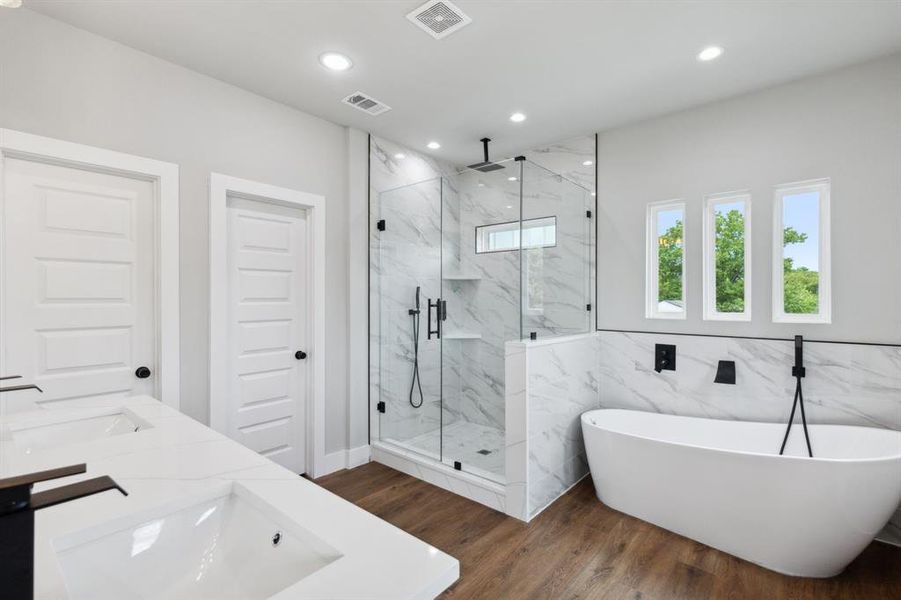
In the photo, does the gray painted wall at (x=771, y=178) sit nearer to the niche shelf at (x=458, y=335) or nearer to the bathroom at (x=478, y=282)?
the bathroom at (x=478, y=282)

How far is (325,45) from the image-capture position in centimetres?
234

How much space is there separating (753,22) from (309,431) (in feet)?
12.0

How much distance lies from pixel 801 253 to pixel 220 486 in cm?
339

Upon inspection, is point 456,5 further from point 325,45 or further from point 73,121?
point 73,121

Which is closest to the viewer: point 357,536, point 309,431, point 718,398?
point 357,536

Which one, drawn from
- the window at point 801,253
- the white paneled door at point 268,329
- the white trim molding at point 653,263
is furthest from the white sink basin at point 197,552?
the window at point 801,253

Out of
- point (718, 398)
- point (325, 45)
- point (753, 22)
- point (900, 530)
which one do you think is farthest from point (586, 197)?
point (900, 530)

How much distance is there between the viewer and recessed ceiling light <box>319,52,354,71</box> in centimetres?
243

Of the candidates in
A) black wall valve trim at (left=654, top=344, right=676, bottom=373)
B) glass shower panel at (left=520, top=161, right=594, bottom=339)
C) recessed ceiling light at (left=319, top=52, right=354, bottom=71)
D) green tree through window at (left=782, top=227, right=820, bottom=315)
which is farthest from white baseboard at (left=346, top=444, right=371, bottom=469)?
green tree through window at (left=782, top=227, right=820, bottom=315)

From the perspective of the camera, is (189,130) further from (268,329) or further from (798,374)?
(798,374)

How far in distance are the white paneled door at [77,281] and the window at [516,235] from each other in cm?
211

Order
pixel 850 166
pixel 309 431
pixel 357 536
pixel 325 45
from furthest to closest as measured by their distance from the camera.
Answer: pixel 309 431, pixel 850 166, pixel 325 45, pixel 357 536

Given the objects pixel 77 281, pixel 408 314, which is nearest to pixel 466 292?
pixel 408 314

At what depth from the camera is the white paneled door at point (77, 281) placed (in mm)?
2051
